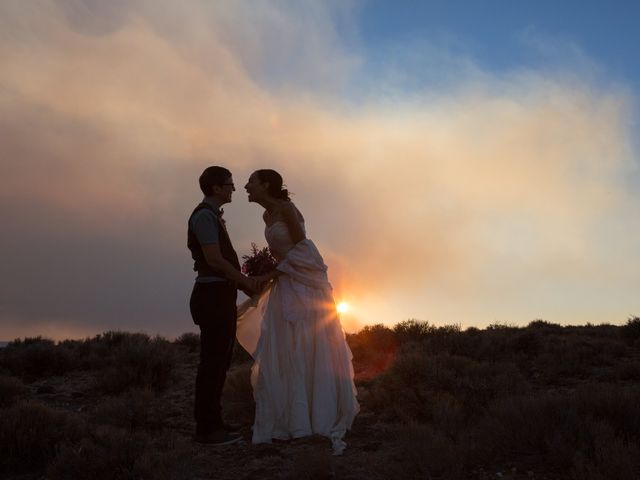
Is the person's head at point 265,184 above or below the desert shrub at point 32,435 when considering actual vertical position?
above

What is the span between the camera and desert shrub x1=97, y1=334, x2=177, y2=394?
9.82 metres

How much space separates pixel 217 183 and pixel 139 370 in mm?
5749

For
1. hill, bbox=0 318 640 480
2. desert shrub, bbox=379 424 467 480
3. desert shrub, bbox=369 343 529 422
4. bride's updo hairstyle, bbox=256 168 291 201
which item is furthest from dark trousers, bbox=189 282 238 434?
desert shrub, bbox=369 343 529 422

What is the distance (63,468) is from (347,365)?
10.3ft

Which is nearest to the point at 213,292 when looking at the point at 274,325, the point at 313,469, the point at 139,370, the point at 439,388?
the point at 274,325

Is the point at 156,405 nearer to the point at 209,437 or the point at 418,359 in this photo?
the point at 209,437

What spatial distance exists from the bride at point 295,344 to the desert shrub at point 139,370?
3865 millimetres

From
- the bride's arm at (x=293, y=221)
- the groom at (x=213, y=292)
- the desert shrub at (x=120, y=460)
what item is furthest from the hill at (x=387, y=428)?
the bride's arm at (x=293, y=221)

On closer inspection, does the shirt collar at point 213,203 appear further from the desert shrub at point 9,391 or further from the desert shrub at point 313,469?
the desert shrub at point 9,391

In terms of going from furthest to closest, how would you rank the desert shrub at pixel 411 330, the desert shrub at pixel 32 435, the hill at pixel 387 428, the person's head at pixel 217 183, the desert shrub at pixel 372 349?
the desert shrub at pixel 411 330 < the desert shrub at pixel 372 349 < the person's head at pixel 217 183 < the desert shrub at pixel 32 435 < the hill at pixel 387 428

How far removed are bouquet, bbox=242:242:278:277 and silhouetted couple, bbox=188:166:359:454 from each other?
0.61 feet

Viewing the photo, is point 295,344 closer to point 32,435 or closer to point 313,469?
point 313,469

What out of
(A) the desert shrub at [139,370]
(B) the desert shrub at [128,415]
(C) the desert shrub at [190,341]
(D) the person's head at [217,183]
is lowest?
(B) the desert shrub at [128,415]

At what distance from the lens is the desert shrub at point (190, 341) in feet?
49.0
